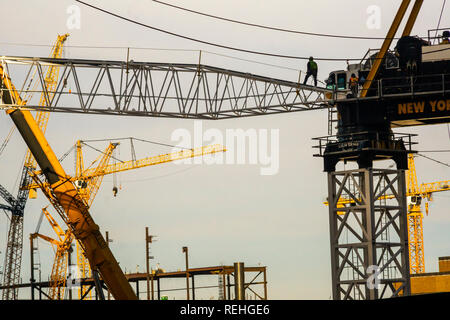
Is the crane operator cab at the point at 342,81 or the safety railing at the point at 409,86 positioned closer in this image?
the safety railing at the point at 409,86

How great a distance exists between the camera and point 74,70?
6138cm

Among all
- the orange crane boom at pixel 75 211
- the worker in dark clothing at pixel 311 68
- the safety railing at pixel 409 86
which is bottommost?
the orange crane boom at pixel 75 211

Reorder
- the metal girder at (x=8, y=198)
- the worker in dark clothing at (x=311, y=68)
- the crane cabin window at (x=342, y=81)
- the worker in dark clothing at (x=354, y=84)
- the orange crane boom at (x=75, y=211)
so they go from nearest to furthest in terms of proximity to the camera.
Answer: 1. the orange crane boom at (x=75, y=211)
2. the worker in dark clothing at (x=354, y=84)
3. the crane cabin window at (x=342, y=81)
4. the worker in dark clothing at (x=311, y=68)
5. the metal girder at (x=8, y=198)

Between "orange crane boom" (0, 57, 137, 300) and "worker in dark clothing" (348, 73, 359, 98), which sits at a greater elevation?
"worker in dark clothing" (348, 73, 359, 98)

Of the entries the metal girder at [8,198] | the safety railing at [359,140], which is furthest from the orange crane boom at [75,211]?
the metal girder at [8,198]

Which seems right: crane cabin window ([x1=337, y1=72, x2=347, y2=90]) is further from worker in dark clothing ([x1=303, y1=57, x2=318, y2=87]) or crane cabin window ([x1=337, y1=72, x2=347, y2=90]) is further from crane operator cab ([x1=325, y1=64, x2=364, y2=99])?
worker in dark clothing ([x1=303, y1=57, x2=318, y2=87])

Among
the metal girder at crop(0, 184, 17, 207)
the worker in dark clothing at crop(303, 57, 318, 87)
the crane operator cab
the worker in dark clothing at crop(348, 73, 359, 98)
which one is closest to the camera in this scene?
the worker in dark clothing at crop(348, 73, 359, 98)

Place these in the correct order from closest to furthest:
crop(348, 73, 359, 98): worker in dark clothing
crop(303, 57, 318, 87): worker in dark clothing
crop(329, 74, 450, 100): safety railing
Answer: crop(329, 74, 450, 100): safety railing
crop(348, 73, 359, 98): worker in dark clothing
crop(303, 57, 318, 87): worker in dark clothing

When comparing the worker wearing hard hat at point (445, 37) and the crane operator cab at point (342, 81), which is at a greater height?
the worker wearing hard hat at point (445, 37)

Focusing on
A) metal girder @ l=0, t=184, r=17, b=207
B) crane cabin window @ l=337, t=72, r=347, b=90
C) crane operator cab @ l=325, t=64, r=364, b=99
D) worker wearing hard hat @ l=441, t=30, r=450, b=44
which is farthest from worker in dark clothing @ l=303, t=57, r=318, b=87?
metal girder @ l=0, t=184, r=17, b=207

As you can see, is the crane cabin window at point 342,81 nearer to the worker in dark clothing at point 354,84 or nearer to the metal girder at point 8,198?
the worker in dark clothing at point 354,84
